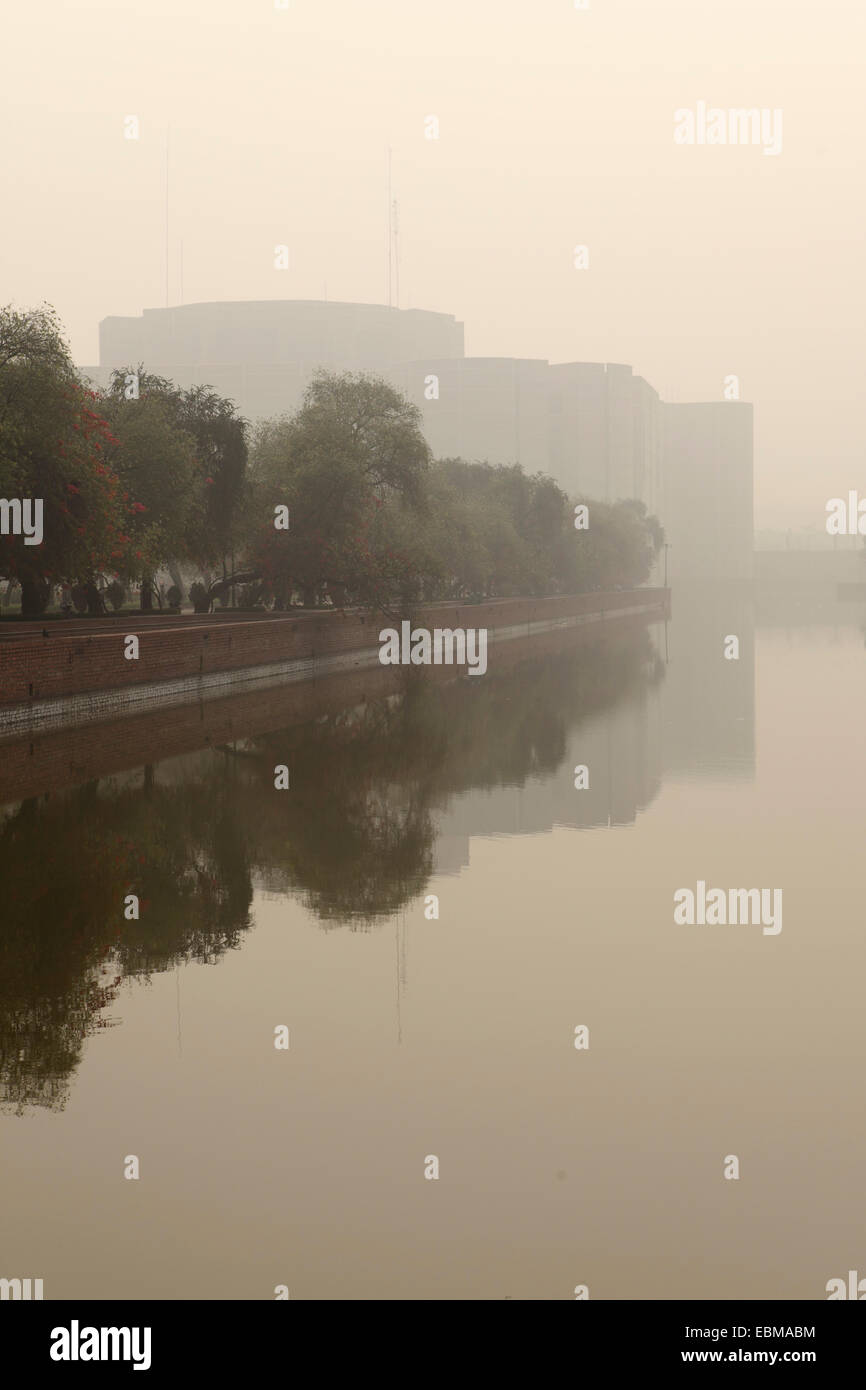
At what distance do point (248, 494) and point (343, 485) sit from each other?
251 centimetres

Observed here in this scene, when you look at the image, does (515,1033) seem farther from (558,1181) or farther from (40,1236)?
(40,1236)

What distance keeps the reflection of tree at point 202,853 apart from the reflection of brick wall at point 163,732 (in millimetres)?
596

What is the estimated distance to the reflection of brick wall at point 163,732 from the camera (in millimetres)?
16703

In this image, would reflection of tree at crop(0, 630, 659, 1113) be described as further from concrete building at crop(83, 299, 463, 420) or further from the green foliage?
concrete building at crop(83, 299, 463, 420)

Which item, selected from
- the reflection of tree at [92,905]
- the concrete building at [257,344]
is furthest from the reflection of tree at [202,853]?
the concrete building at [257,344]

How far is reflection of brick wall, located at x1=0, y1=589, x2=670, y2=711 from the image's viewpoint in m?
20.9

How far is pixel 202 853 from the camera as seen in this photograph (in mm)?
12227

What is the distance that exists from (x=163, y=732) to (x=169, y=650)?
16.9 feet

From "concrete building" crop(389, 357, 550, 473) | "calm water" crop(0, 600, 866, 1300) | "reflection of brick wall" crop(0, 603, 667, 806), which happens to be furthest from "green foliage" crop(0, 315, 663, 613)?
"concrete building" crop(389, 357, 550, 473)

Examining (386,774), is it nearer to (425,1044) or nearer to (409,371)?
(425,1044)

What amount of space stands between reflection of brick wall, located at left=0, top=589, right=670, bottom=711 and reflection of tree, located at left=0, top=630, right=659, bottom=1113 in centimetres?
367

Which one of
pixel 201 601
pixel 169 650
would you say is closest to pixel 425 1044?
pixel 169 650

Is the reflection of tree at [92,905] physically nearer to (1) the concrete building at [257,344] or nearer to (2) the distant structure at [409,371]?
(2) the distant structure at [409,371]
